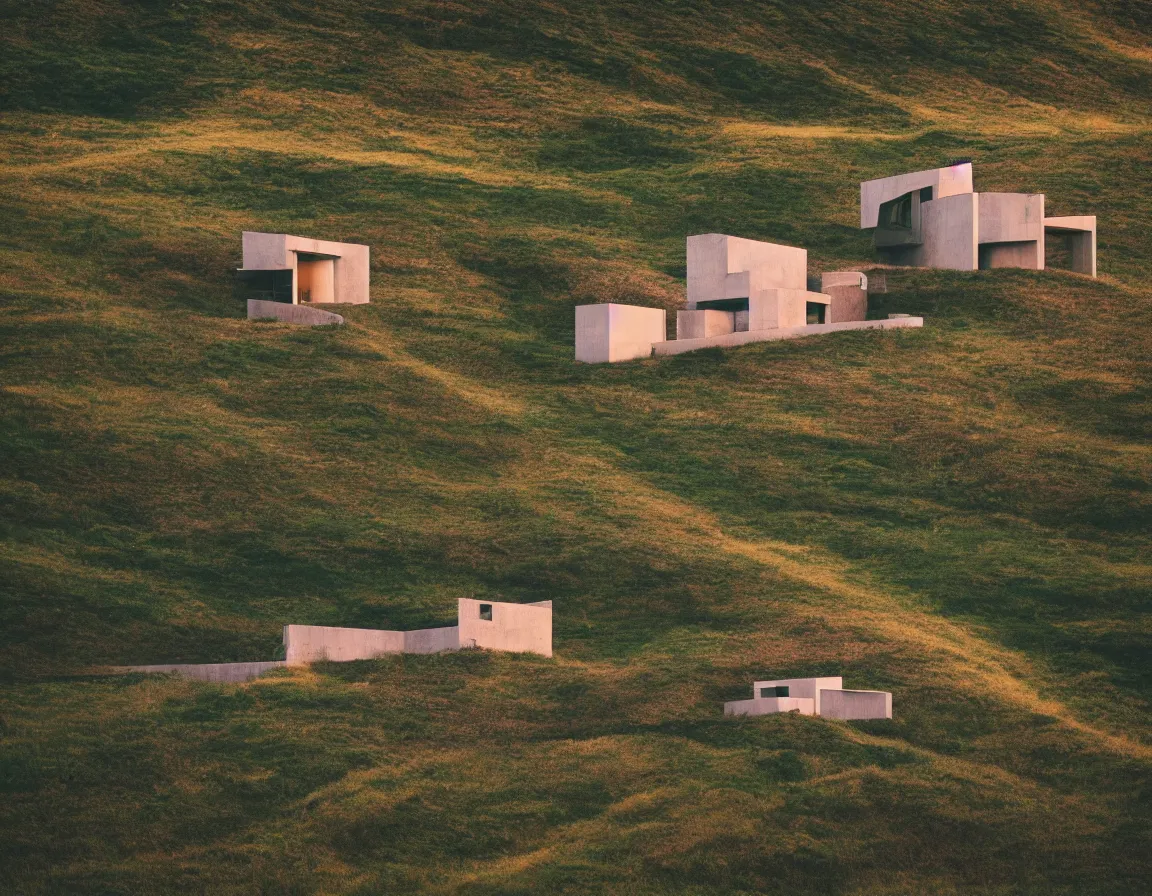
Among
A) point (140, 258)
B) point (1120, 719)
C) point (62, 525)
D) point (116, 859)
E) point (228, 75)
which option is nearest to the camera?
point (116, 859)

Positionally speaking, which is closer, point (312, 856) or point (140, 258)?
point (312, 856)

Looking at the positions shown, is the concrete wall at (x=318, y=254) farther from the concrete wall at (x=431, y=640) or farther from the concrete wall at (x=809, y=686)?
the concrete wall at (x=809, y=686)

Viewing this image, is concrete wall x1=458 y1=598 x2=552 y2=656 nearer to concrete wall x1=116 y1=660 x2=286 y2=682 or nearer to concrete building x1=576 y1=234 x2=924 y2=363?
concrete wall x1=116 y1=660 x2=286 y2=682

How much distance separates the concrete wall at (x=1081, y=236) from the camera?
68875 millimetres

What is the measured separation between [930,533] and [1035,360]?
513 inches

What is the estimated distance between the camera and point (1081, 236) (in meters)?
69.5

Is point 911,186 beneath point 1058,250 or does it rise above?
above

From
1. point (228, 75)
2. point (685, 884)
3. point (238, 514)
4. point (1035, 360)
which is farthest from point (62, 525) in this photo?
point (228, 75)

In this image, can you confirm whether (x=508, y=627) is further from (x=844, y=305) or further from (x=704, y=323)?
(x=844, y=305)

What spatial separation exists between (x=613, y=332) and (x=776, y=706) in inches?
1004

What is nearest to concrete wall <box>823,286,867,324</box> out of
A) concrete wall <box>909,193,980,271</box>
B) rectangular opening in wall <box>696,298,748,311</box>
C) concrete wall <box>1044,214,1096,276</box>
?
rectangular opening in wall <box>696,298,748,311</box>

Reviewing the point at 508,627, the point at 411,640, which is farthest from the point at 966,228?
the point at 411,640

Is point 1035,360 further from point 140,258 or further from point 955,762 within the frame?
point 140,258

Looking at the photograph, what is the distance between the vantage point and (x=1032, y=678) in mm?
40562
